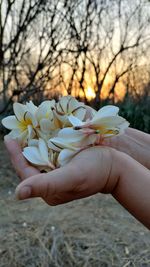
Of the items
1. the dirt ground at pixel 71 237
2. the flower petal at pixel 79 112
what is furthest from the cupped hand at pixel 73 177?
the dirt ground at pixel 71 237

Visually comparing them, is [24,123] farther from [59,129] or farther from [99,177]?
[99,177]

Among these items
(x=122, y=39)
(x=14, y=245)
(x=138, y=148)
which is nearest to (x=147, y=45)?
(x=122, y=39)

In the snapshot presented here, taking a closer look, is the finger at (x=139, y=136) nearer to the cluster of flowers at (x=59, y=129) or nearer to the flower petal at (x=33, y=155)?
the cluster of flowers at (x=59, y=129)

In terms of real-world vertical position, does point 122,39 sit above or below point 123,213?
above

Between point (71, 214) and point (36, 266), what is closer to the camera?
point (36, 266)

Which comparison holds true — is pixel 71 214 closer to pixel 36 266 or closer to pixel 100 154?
pixel 36 266

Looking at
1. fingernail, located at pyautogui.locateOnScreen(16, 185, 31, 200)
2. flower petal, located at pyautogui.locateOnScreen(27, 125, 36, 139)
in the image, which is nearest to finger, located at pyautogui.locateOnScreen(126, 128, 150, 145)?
flower petal, located at pyautogui.locateOnScreen(27, 125, 36, 139)

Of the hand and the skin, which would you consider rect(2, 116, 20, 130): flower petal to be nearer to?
the skin
